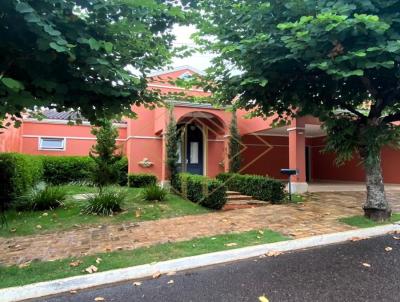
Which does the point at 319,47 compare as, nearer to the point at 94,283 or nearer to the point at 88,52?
the point at 88,52

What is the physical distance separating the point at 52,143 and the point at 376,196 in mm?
17187

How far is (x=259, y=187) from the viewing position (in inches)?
393

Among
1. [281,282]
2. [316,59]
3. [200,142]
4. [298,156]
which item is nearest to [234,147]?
[200,142]

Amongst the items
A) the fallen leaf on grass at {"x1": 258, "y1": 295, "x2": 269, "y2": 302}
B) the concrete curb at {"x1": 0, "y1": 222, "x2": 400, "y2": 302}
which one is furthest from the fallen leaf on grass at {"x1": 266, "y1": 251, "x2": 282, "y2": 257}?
the fallen leaf on grass at {"x1": 258, "y1": 295, "x2": 269, "y2": 302}

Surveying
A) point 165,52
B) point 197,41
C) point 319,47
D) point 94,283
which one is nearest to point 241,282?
point 94,283

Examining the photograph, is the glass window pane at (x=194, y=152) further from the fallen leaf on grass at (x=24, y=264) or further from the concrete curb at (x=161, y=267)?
the fallen leaf on grass at (x=24, y=264)

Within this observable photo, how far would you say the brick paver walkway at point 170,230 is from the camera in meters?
5.43

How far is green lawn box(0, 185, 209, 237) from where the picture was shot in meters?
7.00

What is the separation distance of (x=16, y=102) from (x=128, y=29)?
5.21 ft

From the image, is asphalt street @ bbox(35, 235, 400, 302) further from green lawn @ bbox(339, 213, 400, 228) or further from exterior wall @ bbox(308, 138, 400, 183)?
exterior wall @ bbox(308, 138, 400, 183)

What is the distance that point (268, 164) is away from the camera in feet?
57.9

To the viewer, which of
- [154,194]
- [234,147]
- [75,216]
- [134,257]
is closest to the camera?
[134,257]

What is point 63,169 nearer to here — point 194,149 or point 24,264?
point 194,149

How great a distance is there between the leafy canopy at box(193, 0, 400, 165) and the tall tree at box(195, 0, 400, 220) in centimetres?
2
